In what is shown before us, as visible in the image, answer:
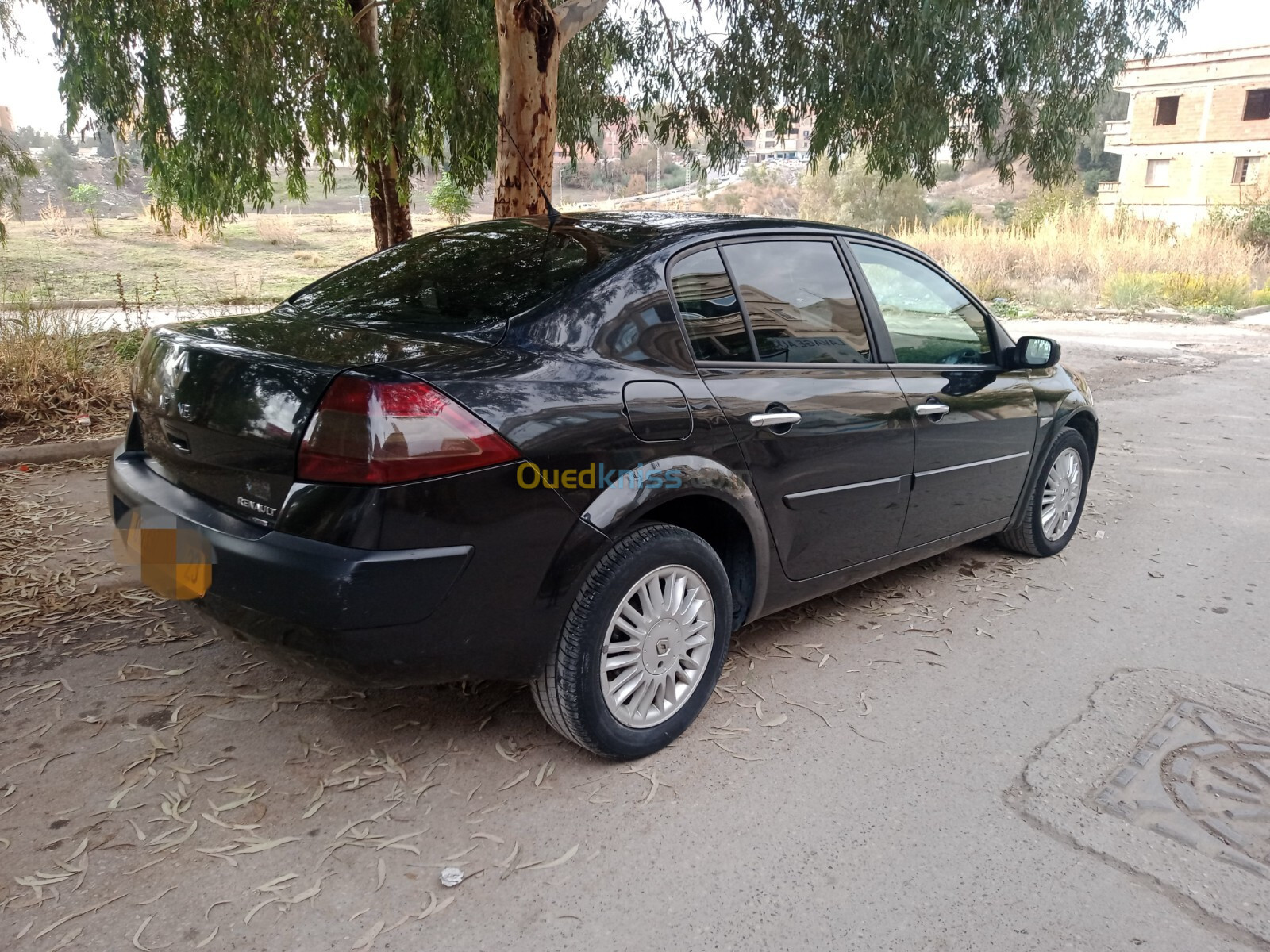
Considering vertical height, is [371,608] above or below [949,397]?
below

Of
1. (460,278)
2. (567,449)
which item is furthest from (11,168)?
(567,449)

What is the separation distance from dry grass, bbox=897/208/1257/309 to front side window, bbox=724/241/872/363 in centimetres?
1614

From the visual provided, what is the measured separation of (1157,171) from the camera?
50406mm

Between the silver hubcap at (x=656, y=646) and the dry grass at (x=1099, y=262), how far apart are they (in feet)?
56.4

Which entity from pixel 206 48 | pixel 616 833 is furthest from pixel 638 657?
pixel 206 48

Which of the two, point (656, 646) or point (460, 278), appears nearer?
point (656, 646)

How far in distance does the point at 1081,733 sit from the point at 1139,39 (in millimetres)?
8115

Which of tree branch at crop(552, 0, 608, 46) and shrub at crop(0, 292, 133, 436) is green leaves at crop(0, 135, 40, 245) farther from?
tree branch at crop(552, 0, 608, 46)

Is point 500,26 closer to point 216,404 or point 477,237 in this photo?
point 477,237

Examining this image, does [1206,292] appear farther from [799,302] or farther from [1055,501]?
[799,302]

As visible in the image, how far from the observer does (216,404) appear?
108 inches

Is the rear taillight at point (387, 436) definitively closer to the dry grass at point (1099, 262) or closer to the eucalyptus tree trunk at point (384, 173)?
the eucalyptus tree trunk at point (384, 173)

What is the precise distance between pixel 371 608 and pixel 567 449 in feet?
2.26

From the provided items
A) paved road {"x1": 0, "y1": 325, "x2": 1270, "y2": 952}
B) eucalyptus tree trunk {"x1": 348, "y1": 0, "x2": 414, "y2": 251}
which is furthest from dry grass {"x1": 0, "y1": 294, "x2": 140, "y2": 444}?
paved road {"x1": 0, "y1": 325, "x2": 1270, "y2": 952}
